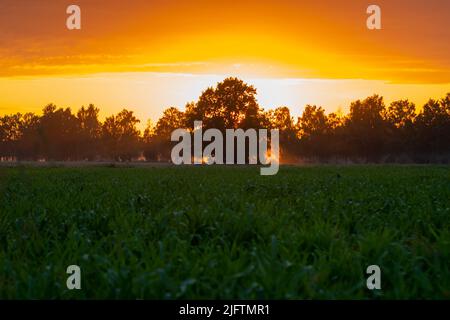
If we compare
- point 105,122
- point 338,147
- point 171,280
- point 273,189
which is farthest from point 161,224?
point 105,122

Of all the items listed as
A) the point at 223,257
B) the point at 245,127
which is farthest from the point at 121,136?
the point at 223,257

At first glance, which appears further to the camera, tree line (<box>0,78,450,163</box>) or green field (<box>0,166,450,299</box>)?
tree line (<box>0,78,450,163</box>)

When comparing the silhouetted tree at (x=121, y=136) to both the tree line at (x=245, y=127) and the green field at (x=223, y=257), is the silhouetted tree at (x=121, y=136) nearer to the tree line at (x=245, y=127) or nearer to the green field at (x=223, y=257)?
the tree line at (x=245, y=127)

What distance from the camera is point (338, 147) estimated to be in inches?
4405

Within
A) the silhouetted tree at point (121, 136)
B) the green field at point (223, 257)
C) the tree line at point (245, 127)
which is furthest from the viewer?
the silhouetted tree at point (121, 136)

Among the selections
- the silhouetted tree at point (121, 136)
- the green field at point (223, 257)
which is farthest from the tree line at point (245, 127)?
the green field at point (223, 257)

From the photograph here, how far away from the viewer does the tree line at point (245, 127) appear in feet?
287

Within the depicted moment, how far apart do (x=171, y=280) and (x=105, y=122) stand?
567 ft

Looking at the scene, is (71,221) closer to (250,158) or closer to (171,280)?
(171,280)

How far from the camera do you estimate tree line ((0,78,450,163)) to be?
87500 mm

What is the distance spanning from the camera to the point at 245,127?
84562 mm

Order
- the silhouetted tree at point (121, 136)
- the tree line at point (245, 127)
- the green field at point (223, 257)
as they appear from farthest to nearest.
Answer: the silhouetted tree at point (121, 136) < the tree line at point (245, 127) < the green field at point (223, 257)

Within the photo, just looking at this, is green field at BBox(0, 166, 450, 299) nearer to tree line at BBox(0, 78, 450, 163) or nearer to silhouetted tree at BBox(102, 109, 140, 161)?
tree line at BBox(0, 78, 450, 163)

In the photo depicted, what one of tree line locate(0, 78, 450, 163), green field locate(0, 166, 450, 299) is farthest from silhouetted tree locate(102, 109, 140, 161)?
green field locate(0, 166, 450, 299)
